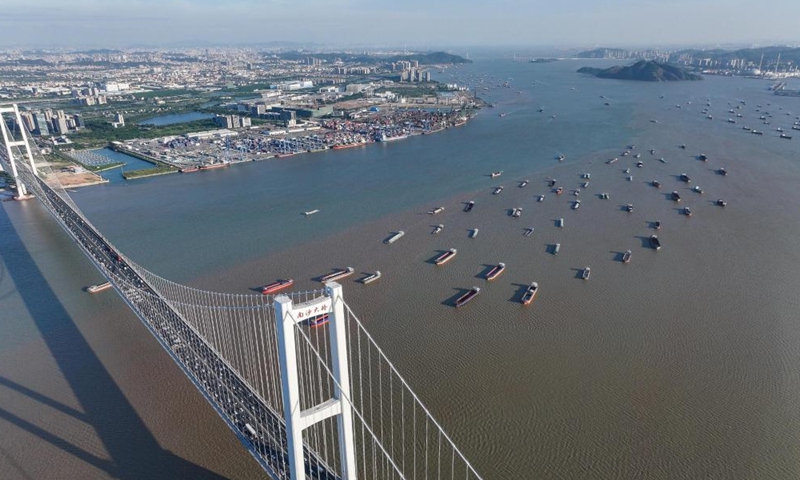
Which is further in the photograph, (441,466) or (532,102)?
(532,102)

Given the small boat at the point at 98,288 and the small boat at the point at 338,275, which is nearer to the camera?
the small boat at the point at 98,288

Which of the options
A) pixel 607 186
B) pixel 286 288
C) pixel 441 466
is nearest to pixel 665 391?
pixel 441 466

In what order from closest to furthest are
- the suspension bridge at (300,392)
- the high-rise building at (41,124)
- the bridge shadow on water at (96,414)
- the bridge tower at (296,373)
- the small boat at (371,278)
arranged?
the bridge tower at (296,373)
the suspension bridge at (300,392)
the bridge shadow on water at (96,414)
the small boat at (371,278)
the high-rise building at (41,124)

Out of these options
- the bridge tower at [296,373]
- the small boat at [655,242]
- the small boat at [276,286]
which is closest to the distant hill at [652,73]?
the small boat at [655,242]

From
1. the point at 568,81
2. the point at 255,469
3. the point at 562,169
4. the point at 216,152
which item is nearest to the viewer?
the point at 255,469

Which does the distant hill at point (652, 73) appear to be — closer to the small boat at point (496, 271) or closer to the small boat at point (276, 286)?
the small boat at point (496, 271)

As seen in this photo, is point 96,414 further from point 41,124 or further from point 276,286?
point 41,124

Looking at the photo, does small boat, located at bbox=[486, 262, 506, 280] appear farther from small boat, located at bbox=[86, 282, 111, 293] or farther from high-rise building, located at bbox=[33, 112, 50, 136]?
high-rise building, located at bbox=[33, 112, 50, 136]

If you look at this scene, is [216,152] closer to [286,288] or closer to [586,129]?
[286,288]
